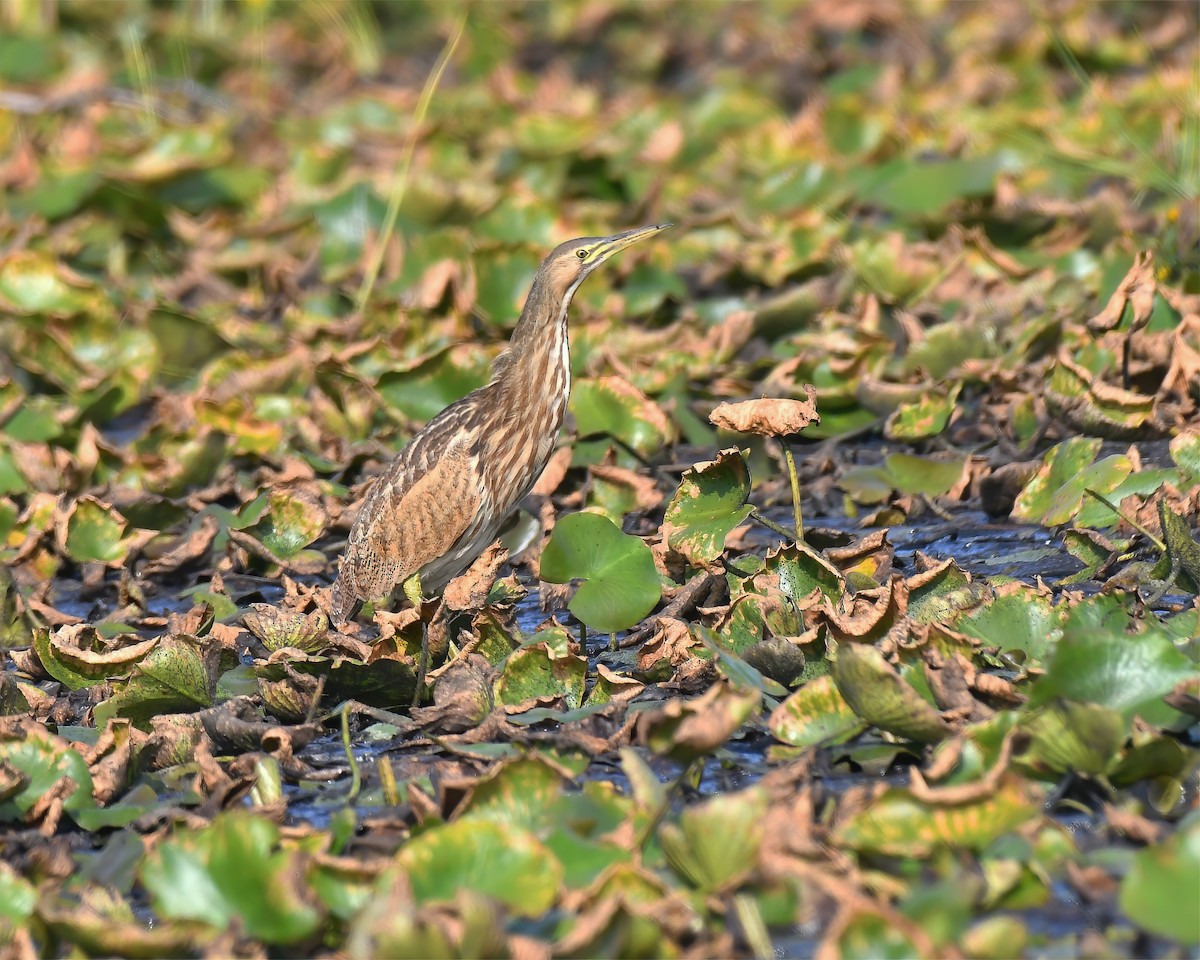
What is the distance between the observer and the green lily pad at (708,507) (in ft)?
14.0

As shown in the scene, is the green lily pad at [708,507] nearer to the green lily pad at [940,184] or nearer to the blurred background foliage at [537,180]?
the blurred background foliage at [537,180]

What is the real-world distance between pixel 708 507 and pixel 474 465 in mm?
916

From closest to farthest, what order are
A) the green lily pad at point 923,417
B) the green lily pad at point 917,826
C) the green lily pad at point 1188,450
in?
the green lily pad at point 917,826 → the green lily pad at point 1188,450 → the green lily pad at point 923,417

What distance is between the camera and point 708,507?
4.33m

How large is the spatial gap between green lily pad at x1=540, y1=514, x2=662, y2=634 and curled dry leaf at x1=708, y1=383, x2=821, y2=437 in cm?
47

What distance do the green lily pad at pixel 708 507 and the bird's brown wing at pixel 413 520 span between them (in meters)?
0.84

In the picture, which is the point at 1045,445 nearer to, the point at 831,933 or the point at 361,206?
the point at 831,933

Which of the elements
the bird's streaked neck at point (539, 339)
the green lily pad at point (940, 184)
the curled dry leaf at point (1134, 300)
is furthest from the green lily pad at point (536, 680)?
the green lily pad at point (940, 184)

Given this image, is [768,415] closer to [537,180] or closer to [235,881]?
[235,881]

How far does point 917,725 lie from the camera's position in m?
3.45

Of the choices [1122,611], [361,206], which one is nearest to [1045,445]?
[1122,611]

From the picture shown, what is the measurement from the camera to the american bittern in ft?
16.3

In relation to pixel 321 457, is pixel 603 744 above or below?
above

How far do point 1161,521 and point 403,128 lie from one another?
21.7ft
